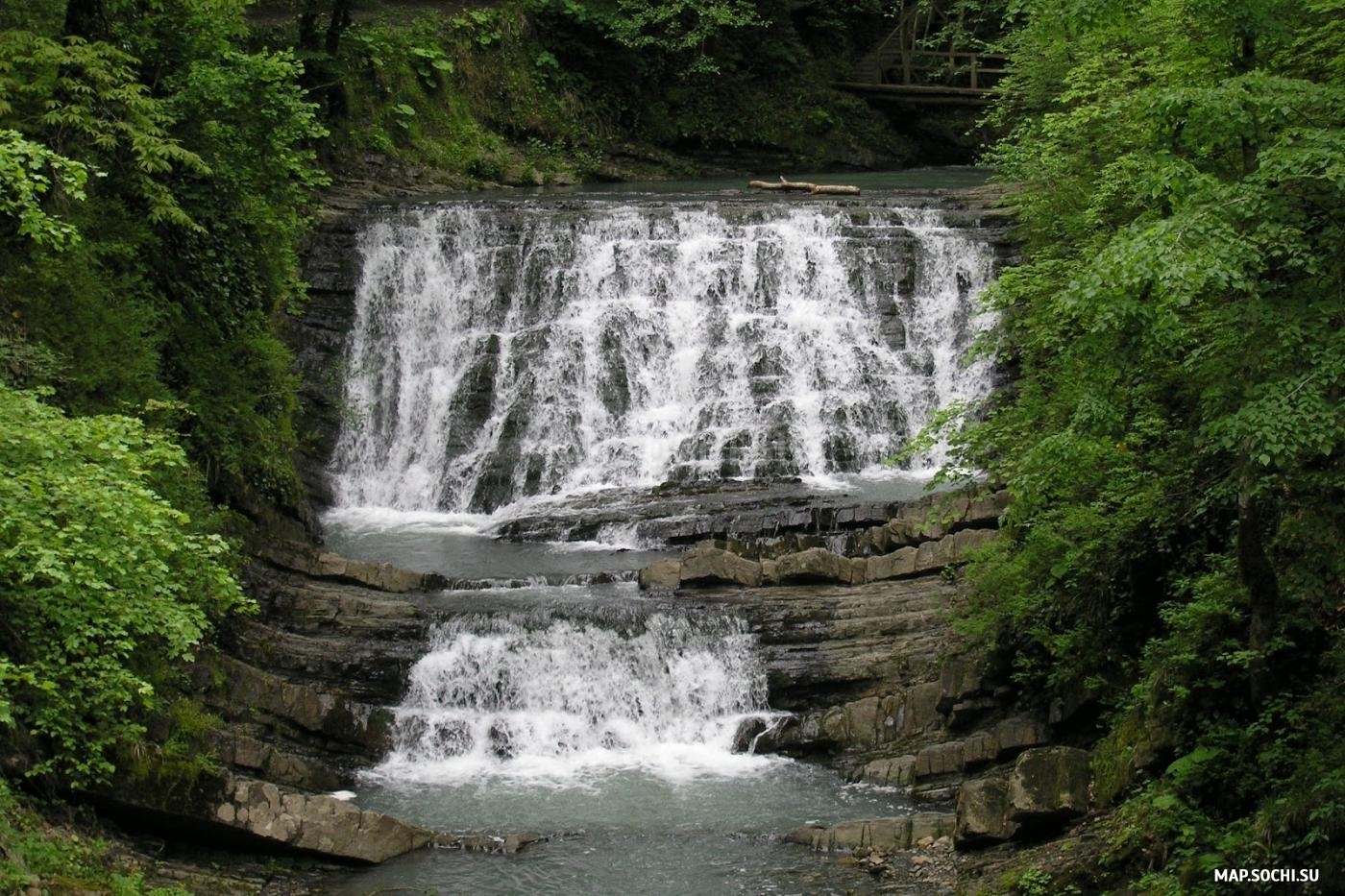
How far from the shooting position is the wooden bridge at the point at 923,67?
37.6 m

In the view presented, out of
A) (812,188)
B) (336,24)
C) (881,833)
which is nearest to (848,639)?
(881,833)

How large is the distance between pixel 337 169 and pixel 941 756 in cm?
2097

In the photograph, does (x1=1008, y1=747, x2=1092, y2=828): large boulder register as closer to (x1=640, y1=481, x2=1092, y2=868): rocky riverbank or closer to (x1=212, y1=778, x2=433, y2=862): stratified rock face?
(x1=640, y1=481, x2=1092, y2=868): rocky riverbank

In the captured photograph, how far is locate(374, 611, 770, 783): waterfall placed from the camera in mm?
13297

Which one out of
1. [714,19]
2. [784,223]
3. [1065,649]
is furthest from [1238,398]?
[714,19]

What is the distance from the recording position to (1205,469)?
1028 centimetres

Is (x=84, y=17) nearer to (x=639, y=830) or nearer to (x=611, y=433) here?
(x=611, y=433)

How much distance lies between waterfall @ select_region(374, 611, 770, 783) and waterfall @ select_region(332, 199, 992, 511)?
6619mm

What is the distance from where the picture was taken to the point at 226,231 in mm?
17281

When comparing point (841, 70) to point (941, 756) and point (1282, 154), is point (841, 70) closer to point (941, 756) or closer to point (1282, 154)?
point (941, 756)

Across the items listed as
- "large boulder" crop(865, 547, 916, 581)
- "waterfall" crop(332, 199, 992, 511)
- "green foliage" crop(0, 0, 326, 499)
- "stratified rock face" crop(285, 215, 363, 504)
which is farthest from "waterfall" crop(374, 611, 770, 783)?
"stratified rock face" crop(285, 215, 363, 504)

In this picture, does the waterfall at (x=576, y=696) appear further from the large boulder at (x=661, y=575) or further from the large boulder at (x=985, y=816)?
the large boulder at (x=985, y=816)

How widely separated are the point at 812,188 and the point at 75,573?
22138mm

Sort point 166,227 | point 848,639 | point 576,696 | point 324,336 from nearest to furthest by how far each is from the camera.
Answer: point 576,696, point 848,639, point 166,227, point 324,336
